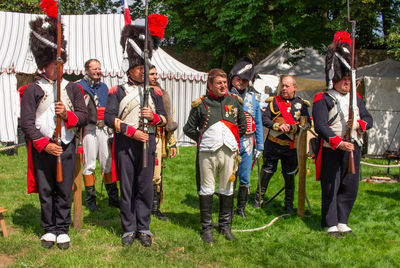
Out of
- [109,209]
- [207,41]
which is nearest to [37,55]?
[109,209]

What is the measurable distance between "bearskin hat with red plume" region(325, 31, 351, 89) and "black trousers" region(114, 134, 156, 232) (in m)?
2.27

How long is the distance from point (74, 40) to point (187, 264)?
11039 mm

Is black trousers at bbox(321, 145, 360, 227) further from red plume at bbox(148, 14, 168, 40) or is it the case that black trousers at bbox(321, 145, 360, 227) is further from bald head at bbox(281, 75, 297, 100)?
red plume at bbox(148, 14, 168, 40)

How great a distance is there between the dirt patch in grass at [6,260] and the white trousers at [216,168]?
6.66 ft

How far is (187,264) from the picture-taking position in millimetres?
4094

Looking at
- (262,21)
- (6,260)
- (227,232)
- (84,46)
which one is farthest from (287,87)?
(262,21)

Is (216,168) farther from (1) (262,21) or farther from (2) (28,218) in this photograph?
(1) (262,21)

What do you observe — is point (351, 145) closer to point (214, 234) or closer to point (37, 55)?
point (214, 234)

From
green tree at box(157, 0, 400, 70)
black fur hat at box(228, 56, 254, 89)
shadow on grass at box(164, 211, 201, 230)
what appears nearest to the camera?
shadow on grass at box(164, 211, 201, 230)

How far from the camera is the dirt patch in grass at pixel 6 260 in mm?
4020

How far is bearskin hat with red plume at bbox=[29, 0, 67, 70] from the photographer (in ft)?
14.3

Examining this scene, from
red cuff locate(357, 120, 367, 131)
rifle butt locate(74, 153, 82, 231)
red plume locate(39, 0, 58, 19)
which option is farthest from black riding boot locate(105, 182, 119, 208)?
red cuff locate(357, 120, 367, 131)

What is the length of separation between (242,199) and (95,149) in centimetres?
217

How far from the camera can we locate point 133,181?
457 centimetres
